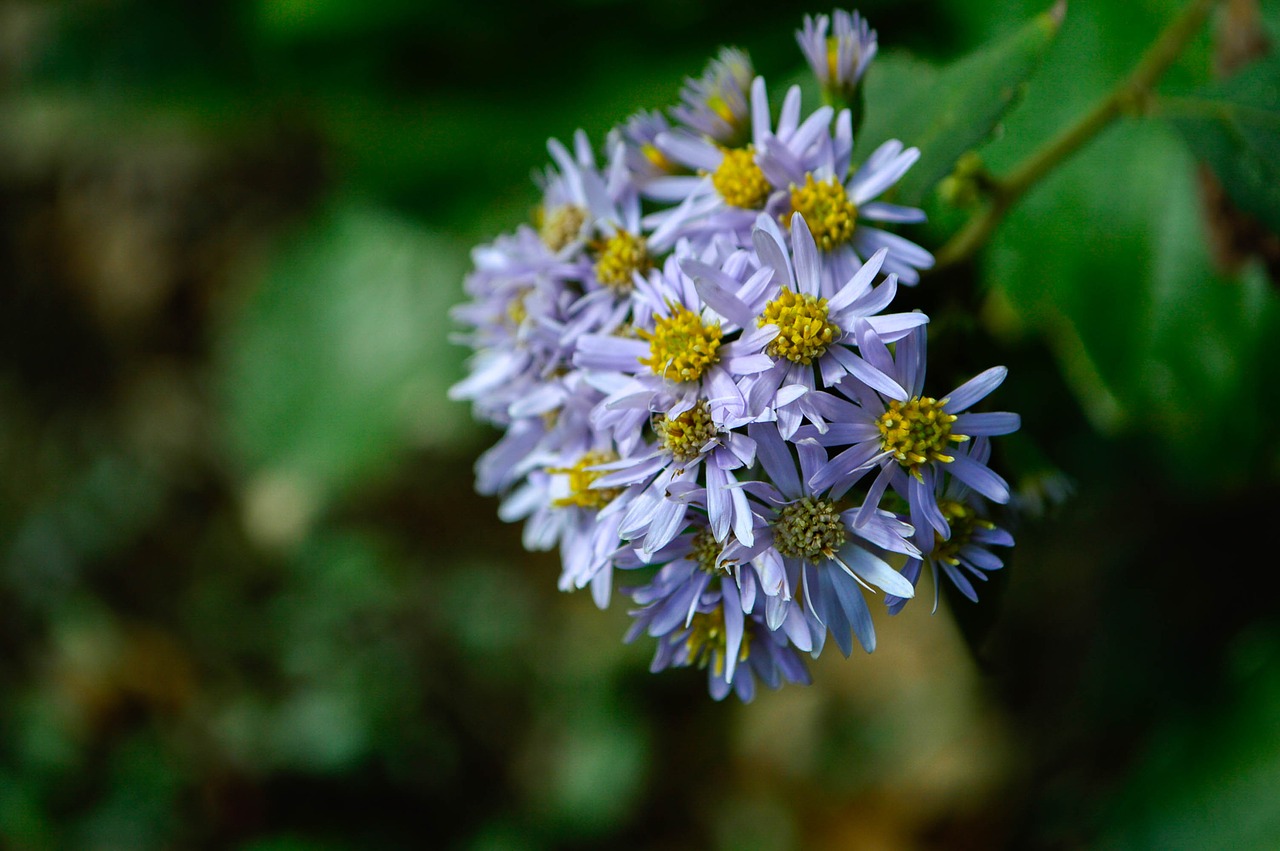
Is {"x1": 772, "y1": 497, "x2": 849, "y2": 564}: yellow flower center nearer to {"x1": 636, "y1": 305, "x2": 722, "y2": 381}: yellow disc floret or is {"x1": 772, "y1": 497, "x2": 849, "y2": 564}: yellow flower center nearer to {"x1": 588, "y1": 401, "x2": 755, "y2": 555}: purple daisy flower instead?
{"x1": 588, "y1": 401, "x2": 755, "y2": 555}: purple daisy flower

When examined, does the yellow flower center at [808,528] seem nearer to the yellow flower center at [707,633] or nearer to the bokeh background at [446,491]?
the yellow flower center at [707,633]

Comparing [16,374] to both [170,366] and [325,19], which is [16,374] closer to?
[170,366]

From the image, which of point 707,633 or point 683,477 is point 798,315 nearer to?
point 683,477

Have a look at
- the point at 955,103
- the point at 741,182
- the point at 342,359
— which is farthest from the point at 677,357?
the point at 342,359

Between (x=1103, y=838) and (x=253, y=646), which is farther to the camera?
(x=253, y=646)

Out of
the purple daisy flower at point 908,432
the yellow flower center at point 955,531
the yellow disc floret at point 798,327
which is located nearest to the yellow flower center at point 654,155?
the yellow disc floret at point 798,327

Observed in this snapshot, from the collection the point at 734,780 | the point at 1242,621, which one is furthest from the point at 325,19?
the point at 1242,621
